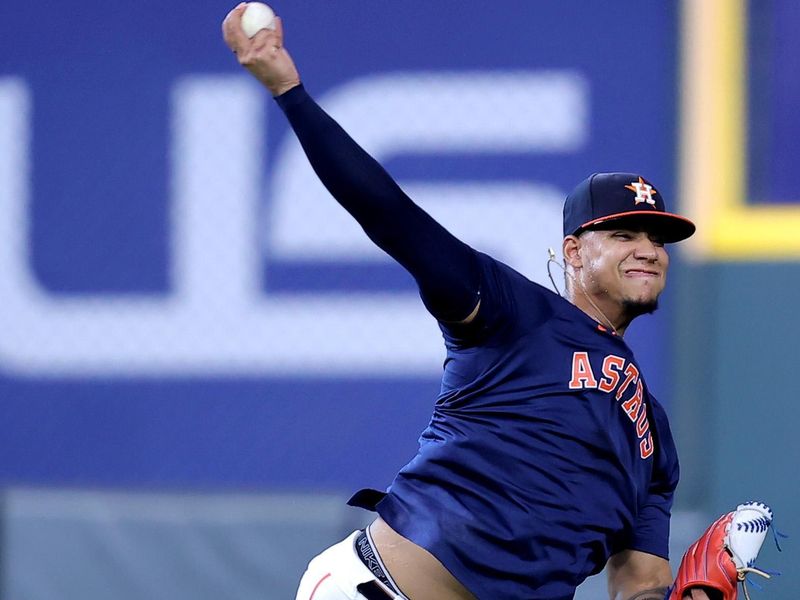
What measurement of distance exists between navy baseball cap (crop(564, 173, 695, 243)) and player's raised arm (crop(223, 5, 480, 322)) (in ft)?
1.49

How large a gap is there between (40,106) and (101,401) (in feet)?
3.66

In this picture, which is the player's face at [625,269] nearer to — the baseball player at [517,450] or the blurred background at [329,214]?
the baseball player at [517,450]

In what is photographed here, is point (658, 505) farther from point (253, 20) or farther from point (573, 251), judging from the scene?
point (253, 20)

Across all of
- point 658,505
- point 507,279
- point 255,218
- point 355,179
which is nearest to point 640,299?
point 507,279

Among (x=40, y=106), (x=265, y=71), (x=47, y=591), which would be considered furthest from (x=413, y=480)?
(x=40, y=106)

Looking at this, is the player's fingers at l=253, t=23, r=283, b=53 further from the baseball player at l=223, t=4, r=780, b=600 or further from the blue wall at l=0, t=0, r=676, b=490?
the blue wall at l=0, t=0, r=676, b=490

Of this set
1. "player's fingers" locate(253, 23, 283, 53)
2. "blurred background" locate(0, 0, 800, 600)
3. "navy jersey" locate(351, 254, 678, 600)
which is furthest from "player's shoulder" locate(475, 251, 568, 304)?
"blurred background" locate(0, 0, 800, 600)

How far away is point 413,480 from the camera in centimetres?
257

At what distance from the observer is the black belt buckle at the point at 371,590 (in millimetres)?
2529

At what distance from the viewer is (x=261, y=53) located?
2182mm

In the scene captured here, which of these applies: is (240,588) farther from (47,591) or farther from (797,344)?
(797,344)

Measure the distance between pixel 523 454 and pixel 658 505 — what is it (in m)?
0.46

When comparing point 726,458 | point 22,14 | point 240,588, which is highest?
point 22,14

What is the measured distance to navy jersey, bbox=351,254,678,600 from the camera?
8.07 ft
